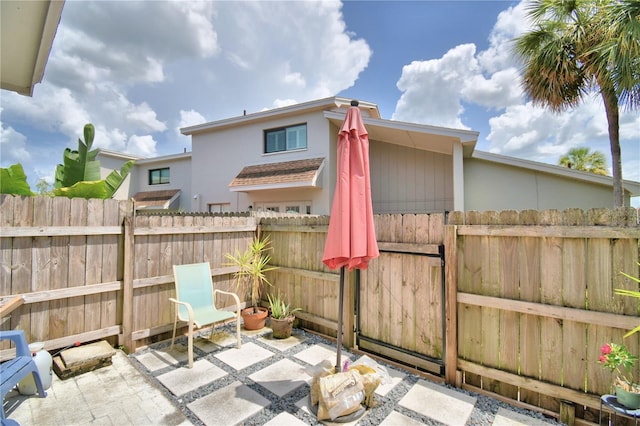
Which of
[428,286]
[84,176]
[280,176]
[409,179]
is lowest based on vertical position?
[428,286]

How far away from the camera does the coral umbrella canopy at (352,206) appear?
3.00m

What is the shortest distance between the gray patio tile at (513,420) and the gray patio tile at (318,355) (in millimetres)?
1878

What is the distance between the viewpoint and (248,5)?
7348mm

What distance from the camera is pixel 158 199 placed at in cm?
1569

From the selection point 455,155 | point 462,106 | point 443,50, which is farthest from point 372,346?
point 462,106

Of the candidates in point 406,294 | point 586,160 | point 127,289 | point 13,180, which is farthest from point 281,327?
point 586,160

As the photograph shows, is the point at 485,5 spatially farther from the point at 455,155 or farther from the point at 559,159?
the point at 559,159

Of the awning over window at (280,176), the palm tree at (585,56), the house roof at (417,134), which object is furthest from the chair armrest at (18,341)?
the palm tree at (585,56)

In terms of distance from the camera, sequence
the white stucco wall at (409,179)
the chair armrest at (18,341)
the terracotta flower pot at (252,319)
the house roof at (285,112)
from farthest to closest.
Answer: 1. the house roof at (285,112)
2. the white stucco wall at (409,179)
3. the terracotta flower pot at (252,319)
4. the chair armrest at (18,341)

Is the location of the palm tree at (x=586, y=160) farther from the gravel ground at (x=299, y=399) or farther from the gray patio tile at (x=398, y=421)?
the gray patio tile at (x=398, y=421)

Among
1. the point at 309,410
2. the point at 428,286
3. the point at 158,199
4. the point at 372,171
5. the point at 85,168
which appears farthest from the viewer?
the point at 158,199

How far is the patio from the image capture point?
105 inches

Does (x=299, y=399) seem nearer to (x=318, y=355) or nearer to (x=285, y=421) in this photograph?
(x=285, y=421)

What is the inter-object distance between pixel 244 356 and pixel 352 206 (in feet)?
9.47
